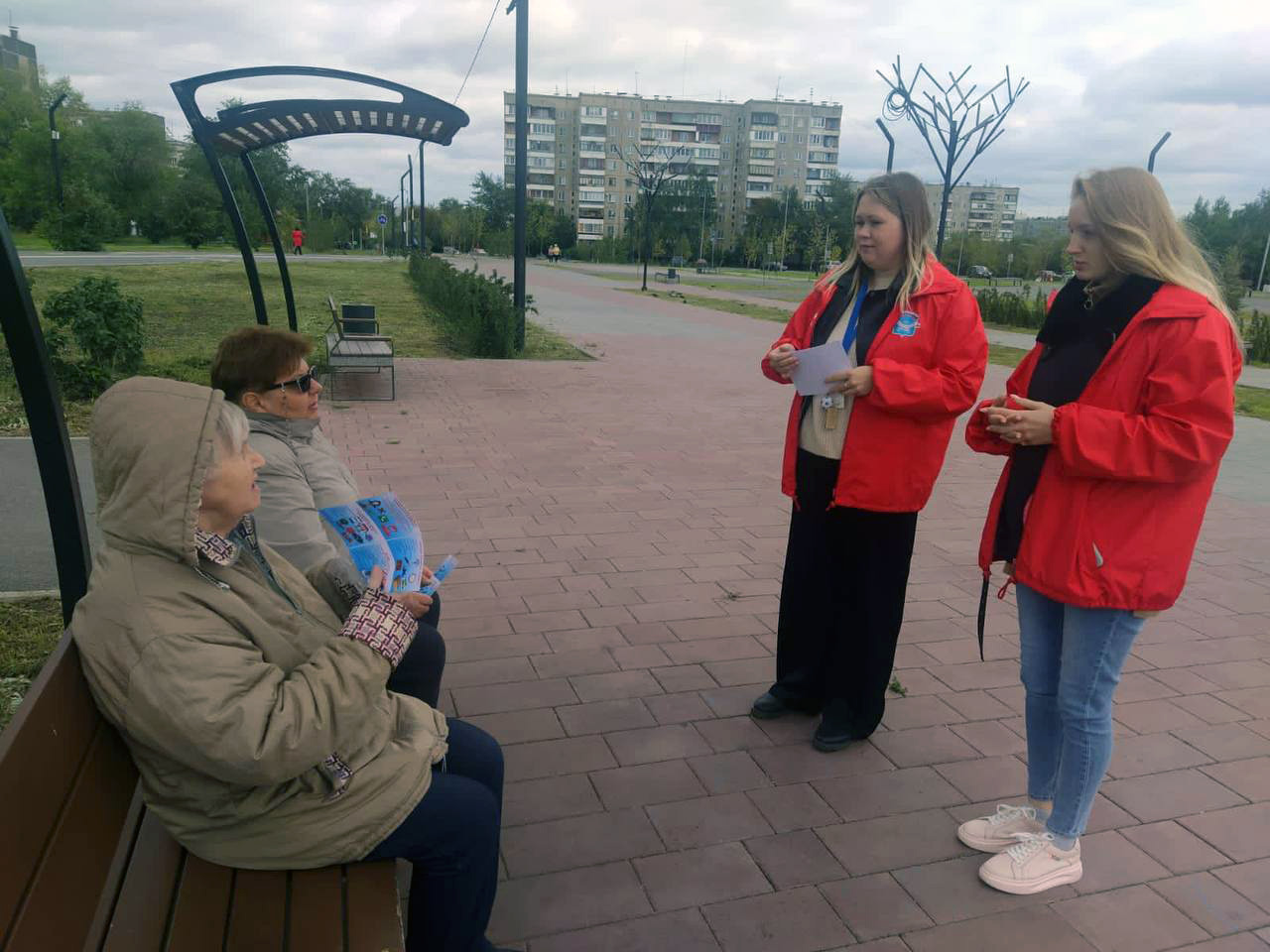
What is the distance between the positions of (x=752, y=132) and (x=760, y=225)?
52347 mm

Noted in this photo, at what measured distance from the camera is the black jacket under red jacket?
9.48 feet

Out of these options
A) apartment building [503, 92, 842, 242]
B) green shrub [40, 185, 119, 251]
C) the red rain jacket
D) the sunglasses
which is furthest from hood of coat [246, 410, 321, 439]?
apartment building [503, 92, 842, 242]

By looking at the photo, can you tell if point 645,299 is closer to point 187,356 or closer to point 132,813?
point 187,356

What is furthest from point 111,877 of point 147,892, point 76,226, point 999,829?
point 76,226

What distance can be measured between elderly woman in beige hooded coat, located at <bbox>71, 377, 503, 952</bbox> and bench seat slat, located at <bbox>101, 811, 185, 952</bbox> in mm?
54

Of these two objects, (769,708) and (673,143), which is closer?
(769,708)

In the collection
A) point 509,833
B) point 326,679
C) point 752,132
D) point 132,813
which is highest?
point 752,132

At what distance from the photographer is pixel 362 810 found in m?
1.86

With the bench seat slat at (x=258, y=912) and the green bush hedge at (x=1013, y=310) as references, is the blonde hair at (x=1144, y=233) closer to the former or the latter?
the bench seat slat at (x=258, y=912)

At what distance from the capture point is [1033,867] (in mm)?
2605

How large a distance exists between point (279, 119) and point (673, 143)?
119965 mm

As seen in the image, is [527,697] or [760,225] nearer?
[527,697]

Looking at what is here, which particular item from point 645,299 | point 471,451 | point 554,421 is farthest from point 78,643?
point 645,299

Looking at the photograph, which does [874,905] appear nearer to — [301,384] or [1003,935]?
[1003,935]
